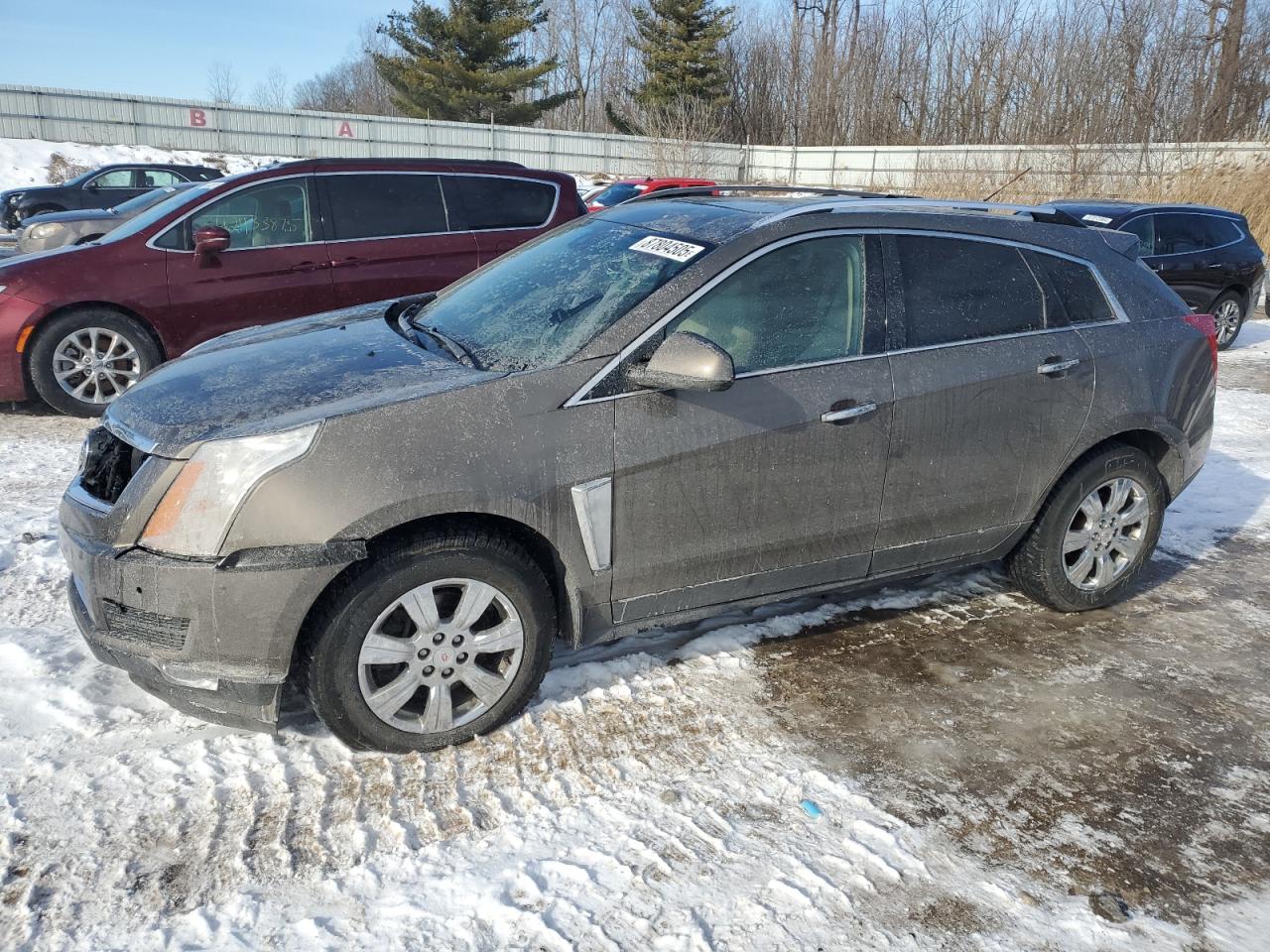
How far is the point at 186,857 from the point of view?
107 inches

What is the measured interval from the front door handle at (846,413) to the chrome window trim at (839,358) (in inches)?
6.8

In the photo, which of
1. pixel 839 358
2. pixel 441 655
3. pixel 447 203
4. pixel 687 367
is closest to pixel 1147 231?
pixel 447 203

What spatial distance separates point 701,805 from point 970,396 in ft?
6.43

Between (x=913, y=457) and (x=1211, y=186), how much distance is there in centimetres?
2155

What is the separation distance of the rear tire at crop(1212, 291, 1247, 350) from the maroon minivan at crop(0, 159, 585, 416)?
8919 mm

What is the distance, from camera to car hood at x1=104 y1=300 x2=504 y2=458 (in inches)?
119

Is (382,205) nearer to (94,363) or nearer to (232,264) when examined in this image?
(232,264)

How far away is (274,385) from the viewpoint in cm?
328

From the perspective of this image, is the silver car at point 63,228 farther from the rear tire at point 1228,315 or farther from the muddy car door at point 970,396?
the rear tire at point 1228,315

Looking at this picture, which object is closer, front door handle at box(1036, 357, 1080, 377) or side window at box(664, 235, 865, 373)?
side window at box(664, 235, 865, 373)

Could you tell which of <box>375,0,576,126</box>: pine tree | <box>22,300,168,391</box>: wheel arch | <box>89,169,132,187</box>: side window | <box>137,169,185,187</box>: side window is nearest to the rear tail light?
<box>22,300,168,391</box>: wheel arch

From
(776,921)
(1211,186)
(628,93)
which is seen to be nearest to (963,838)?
(776,921)

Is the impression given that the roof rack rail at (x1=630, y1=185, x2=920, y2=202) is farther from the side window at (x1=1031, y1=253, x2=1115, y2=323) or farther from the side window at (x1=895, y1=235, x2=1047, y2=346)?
the side window at (x1=1031, y1=253, x2=1115, y2=323)

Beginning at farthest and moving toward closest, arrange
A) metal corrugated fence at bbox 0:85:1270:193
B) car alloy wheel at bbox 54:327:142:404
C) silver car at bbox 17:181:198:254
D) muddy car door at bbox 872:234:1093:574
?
metal corrugated fence at bbox 0:85:1270:193, silver car at bbox 17:181:198:254, car alloy wheel at bbox 54:327:142:404, muddy car door at bbox 872:234:1093:574
